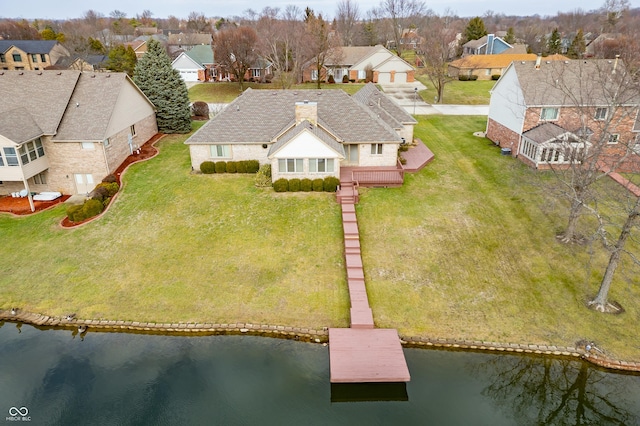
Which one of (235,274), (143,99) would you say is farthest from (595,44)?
(235,274)

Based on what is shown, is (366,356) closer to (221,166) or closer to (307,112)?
(307,112)

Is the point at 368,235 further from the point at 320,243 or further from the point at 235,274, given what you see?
the point at 235,274

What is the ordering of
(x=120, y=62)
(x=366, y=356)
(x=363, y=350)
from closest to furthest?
(x=366, y=356) → (x=363, y=350) → (x=120, y=62)

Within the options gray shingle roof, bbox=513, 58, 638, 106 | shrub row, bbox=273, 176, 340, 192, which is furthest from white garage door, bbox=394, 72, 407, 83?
shrub row, bbox=273, 176, 340, 192

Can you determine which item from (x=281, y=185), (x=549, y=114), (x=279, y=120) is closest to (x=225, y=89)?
(x=279, y=120)

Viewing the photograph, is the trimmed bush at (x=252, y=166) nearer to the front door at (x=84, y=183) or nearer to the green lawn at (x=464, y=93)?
the front door at (x=84, y=183)

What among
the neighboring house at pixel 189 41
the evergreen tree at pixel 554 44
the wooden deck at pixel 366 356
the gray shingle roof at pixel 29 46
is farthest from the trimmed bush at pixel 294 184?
the neighboring house at pixel 189 41
